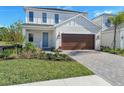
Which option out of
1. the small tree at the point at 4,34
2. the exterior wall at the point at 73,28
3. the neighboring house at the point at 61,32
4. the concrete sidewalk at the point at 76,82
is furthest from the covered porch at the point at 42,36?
the concrete sidewalk at the point at 76,82

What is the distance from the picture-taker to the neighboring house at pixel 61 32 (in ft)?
59.8

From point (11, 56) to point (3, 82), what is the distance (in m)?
6.37

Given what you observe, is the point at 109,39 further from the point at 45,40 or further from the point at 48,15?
the point at 48,15

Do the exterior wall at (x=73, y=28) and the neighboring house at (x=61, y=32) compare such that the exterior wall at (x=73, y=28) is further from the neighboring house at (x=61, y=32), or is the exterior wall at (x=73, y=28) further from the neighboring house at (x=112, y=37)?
the neighboring house at (x=112, y=37)

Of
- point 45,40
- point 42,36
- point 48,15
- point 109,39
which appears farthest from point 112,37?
point 42,36

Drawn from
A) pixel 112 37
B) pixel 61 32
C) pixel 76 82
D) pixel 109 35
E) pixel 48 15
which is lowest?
pixel 76 82

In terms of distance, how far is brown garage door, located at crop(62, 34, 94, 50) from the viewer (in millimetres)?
18672

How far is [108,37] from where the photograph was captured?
22609 millimetres

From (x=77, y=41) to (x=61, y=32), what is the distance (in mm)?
2555

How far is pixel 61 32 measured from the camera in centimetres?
1822
